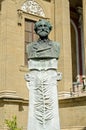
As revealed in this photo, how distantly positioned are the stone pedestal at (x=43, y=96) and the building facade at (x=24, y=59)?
416 inches

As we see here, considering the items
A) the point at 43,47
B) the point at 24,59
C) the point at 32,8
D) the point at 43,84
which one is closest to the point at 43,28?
the point at 43,47

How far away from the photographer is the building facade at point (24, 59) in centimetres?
1822

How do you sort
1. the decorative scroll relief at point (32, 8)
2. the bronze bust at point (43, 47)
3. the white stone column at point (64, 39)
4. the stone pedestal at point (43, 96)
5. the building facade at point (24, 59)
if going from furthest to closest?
1. the decorative scroll relief at point (32, 8)
2. the white stone column at point (64, 39)
3. the building facade at point (24, 59)
4. the bronze bust at point (43, 47)
5. the stone pedestal at point (43, 96)

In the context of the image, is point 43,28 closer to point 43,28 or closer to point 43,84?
point 43,28

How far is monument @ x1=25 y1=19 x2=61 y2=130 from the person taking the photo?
6887 mm

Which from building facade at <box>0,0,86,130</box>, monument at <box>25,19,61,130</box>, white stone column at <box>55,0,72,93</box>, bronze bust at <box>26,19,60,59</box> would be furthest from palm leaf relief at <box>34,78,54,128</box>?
white stone column at <box>55,0,72,93</box>

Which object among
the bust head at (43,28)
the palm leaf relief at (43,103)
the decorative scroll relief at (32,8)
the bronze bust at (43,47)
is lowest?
the palm leaf relief at (43,103)

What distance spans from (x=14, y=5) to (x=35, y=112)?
14166mm

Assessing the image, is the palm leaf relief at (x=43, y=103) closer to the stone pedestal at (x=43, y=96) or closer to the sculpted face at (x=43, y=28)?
the stone pedestal at (x=43, y=96)

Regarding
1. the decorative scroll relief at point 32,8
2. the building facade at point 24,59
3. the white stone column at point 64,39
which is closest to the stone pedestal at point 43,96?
the building facade at point 24,59

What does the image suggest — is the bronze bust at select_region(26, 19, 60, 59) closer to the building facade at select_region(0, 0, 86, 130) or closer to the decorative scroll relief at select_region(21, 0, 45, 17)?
the building facade at select_region(0, 0, 86, 130)

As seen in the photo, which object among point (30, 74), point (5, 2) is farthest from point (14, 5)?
point (30, 74)

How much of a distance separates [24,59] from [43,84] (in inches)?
532

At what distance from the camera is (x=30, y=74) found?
7.14m
